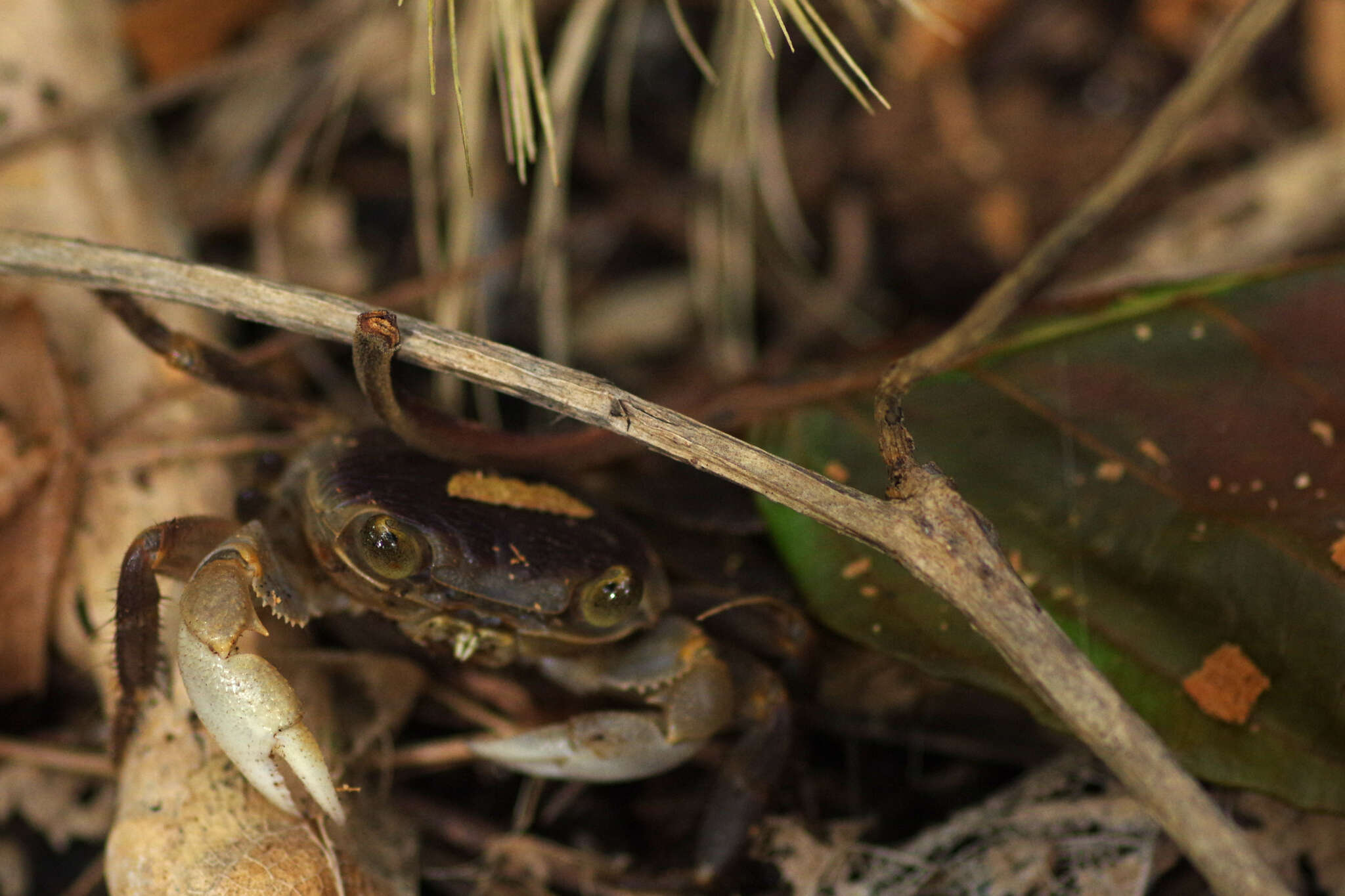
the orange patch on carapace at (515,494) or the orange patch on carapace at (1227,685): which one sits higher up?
the orange patch on carapace at (515,494)

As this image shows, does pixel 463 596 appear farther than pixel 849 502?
Yes

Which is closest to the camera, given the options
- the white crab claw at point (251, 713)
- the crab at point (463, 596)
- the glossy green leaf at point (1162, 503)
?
the white crab claw at point (251, 713)

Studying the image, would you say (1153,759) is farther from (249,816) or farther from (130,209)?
(130,209)

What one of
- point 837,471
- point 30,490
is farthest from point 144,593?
point 837,471

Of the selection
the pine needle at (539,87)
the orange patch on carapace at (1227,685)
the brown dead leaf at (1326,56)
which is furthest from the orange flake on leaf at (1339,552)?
the brown dead leaf at (1326,56)

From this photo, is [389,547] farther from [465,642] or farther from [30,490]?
[30,490]

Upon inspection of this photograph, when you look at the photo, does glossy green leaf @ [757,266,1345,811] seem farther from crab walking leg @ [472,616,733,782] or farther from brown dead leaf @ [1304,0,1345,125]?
Answer: brown dead leaf @ [1304,0,1345,125]

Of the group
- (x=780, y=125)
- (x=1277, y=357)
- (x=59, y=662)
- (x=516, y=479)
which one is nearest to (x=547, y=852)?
(x=516, y=479)

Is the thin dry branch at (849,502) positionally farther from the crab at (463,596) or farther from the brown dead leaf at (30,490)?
the brown dead leaf at (30,490)
